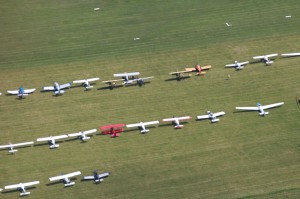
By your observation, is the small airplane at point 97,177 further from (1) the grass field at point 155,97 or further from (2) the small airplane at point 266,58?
(2) the small airplane at point 266,58

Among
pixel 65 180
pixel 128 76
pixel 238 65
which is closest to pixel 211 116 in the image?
pixel 238 65

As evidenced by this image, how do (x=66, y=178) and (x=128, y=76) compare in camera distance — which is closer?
(x=66, y=178)

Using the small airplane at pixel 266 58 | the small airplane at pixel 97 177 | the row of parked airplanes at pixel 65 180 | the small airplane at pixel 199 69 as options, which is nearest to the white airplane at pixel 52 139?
the row of parked airplanes at pixel 65 180

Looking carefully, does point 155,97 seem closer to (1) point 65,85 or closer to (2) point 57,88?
(1) point 65,85

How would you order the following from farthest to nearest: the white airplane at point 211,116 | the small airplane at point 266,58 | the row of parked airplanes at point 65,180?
the small airplane at point 266,58 < the white airplane at point 211,116 < the row of parked airplanes at point 65,180

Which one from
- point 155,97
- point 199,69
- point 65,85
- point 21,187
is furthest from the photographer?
point 199,69

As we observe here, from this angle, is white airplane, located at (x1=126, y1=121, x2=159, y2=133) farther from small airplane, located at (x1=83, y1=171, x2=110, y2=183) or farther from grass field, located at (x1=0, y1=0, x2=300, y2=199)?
small airplane, located at (x1=83, y1=171, x2=110, y2=183)

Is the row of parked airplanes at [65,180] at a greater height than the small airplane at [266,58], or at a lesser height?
lesser

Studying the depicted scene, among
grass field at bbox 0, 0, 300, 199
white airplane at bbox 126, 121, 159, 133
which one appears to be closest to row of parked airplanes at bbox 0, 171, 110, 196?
grass field at bbox 0, 0, 300, 199

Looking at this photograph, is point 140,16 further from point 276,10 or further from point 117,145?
point 117,145

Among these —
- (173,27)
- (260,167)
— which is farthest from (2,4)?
(260,167)
